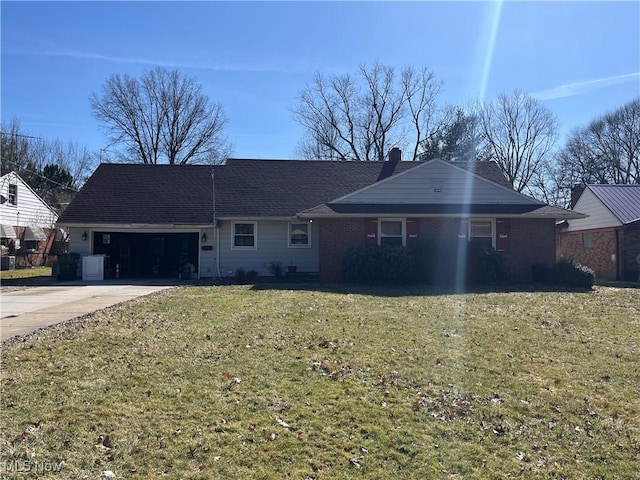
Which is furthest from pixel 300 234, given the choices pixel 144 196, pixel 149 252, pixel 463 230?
pixel 149 252

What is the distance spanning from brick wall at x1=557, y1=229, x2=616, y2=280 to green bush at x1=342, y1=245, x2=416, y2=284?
29.2 ft

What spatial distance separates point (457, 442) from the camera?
3.97 meters

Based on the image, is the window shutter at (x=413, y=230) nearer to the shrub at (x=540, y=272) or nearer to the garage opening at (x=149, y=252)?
the shrub at (x=540, y=272)

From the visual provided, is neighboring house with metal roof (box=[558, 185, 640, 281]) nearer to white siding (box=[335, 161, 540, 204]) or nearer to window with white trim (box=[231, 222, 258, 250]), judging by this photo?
white siding (box=[335, 161, 540, 204])

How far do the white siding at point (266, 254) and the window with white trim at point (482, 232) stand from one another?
6.31m

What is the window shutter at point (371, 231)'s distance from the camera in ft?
58.1

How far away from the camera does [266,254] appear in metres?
19.6

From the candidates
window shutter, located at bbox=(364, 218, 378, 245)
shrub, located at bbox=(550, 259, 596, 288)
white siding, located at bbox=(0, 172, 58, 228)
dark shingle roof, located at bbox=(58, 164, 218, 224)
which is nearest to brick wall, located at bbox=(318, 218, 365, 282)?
window shutter, located at bbox=(364, 218, 378, 245)

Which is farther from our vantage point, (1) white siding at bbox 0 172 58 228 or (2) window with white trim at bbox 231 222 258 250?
(1) white siding at bbox 0 172 58 228

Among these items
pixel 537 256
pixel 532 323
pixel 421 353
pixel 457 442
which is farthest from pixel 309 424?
pixel 537 256

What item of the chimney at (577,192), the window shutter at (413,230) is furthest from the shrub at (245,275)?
the chimney at (577,192)

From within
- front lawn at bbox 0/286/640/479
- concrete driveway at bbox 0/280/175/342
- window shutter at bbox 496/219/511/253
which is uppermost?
window shutter at bbox 496/219/511/253

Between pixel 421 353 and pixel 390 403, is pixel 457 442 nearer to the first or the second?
pixel 390 403

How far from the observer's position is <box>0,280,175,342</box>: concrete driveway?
8.79m
